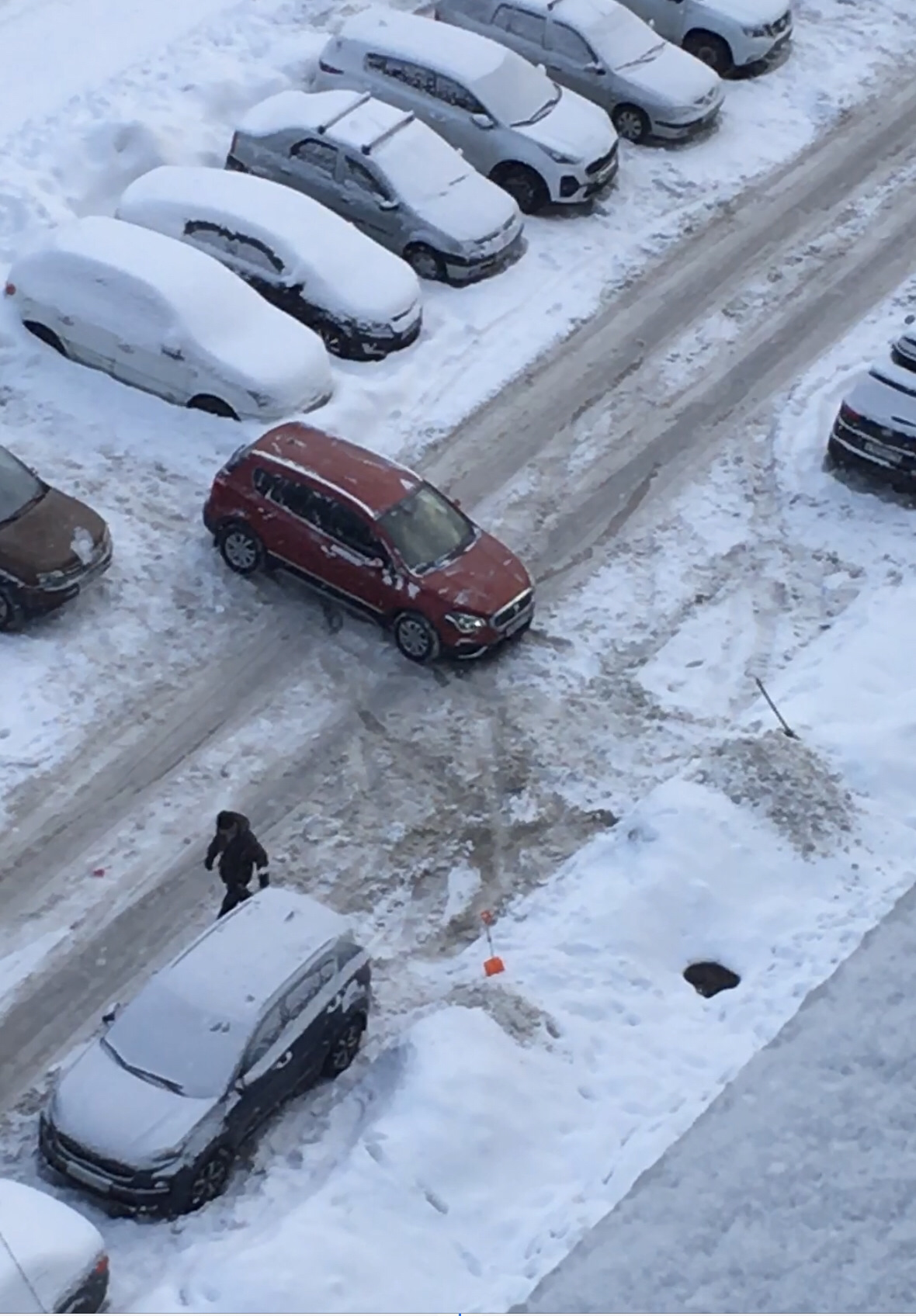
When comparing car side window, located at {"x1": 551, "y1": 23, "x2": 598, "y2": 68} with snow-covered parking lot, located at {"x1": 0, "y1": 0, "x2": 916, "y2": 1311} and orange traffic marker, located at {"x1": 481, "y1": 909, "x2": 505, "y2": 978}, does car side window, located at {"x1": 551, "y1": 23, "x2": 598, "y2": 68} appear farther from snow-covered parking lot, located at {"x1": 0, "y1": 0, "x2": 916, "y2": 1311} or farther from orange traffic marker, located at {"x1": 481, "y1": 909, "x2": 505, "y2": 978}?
orange traffic marker, located at {"x1": 481, "y1": 909, "x2": 505, "y2": 978}

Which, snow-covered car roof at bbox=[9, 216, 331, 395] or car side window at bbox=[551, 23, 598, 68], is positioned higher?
snow-covered car roof at bbox=[9, 216, 331, 395]

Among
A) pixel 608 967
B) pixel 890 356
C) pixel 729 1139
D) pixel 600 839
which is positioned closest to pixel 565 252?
pixel 890 356

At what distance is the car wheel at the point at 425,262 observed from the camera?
77.8 ft

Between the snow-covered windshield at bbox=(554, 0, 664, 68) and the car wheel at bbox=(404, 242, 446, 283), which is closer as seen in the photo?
the car wheel at bbox=(404, 242, 446, 283)

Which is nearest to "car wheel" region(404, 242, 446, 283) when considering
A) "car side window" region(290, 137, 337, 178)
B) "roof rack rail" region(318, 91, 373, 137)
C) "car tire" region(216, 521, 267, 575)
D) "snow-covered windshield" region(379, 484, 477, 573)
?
"car side window" region(290, 137, 337, 178)

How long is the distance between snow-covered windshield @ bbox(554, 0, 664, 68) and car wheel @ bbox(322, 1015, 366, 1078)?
636 inches

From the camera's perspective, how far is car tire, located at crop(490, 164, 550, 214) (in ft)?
82.3

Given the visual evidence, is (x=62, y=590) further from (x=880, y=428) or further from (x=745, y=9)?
(x=745, y=9)

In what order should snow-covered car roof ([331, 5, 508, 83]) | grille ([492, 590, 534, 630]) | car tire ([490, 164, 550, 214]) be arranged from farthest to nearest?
snow-covered car roof ([331, 5, 508, 83]) < car tire ([490, 164, 550, 214]) < grille ([492, 590, 534, 630])

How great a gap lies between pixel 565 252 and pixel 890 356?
4.66 metres

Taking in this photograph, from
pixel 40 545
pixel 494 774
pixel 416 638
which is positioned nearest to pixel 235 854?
pixel 494 774

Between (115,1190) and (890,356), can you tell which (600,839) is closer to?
(115,1190)

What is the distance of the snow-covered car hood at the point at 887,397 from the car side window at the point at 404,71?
7750 millimetres

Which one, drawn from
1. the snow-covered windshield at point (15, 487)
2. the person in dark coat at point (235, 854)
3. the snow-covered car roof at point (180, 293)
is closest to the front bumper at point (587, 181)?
the snow-covered car roof at point (180, 293)
